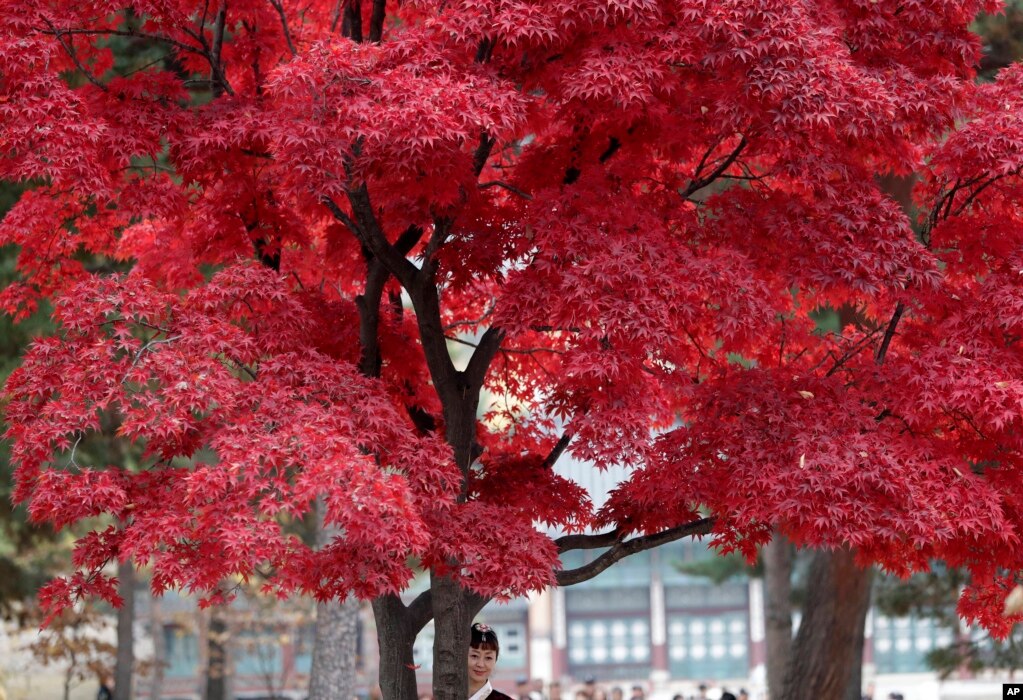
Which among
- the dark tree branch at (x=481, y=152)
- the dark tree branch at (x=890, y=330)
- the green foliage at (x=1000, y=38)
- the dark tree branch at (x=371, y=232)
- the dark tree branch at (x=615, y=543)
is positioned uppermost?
the green foliage at (x=1000, y=38)

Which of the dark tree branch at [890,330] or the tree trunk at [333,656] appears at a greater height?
the dark tree branch at [890,330]

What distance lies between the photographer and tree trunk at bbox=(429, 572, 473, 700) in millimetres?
5484

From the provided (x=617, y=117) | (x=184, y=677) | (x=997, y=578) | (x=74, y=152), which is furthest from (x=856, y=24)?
(x=184, y=677)

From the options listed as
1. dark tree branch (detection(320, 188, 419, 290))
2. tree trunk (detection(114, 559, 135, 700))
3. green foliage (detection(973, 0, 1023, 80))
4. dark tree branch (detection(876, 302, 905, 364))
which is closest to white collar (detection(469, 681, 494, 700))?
dark tree branch (detection(320, 188, 419, 290))

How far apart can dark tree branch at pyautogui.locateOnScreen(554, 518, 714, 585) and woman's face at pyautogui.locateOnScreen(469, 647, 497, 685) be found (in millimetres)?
471

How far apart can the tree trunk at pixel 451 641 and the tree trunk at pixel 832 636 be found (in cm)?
438

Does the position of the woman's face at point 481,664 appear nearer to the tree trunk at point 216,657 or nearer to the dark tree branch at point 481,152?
the dark tree branch at point 481,152

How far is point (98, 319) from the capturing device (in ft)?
14.9

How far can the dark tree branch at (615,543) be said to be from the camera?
5479mm

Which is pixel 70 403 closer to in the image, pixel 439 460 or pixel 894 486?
pixel 439 460

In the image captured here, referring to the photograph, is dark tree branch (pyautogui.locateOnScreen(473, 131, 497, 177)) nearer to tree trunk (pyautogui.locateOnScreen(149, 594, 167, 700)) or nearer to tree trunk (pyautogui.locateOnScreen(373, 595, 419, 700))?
tree trunk (pyautogui.locateOnScreen(373, 595, 419, 700))

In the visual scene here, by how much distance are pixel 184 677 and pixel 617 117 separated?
1953 cm

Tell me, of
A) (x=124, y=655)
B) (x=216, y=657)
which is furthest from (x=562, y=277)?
(x=216, y=657)

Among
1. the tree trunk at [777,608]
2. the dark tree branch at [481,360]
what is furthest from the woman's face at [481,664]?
the tree trunk at [777,608]
